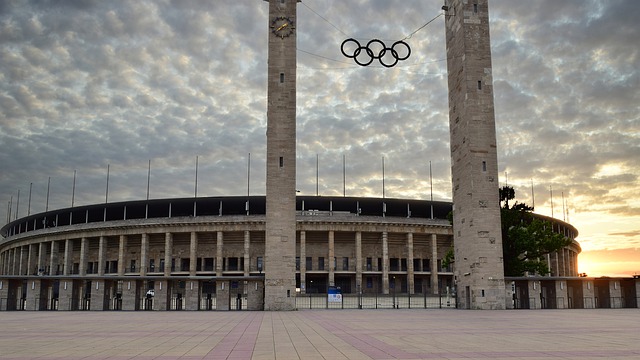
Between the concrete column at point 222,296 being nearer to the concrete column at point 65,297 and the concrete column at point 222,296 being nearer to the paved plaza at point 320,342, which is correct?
the concrete column at point 65,297

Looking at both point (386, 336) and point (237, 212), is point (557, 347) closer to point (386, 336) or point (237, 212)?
point (386, 336)

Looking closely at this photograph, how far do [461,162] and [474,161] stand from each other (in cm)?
179

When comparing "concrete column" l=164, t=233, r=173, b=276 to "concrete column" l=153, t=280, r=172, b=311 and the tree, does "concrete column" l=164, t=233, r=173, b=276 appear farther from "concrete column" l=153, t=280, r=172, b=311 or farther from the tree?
the tree

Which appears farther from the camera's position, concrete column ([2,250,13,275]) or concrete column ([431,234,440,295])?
concrete column ([2,250,13,275])

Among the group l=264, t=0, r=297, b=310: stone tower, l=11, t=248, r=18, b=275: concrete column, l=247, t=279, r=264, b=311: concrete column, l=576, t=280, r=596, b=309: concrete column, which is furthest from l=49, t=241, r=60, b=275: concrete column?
l=576, t=280, r=596, b=309: concrete column

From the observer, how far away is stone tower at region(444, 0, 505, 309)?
44812mm

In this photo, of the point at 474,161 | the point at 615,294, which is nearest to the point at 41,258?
the point at 474,161

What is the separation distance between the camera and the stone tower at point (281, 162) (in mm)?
44156

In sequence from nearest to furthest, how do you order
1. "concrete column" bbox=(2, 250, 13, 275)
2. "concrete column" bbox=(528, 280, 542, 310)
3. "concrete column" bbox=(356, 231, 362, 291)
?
"concrete column" bbox=(528, 280, 542, 310) < "concrete column" bbox=(356, 231, 362, 291) < "concrete column" bbox=(2, 250, 13, 275)

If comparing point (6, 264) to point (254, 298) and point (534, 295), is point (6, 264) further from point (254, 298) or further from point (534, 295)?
point (534, 295)

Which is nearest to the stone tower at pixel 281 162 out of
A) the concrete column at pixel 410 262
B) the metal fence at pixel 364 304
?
the metal fence at pixel 364 304

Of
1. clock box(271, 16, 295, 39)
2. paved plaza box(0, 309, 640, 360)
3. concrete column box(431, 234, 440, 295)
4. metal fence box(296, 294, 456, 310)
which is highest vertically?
clock box(271, 16, 295, 39)

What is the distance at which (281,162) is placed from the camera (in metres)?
45.6

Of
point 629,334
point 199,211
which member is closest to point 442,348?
point 629,334
